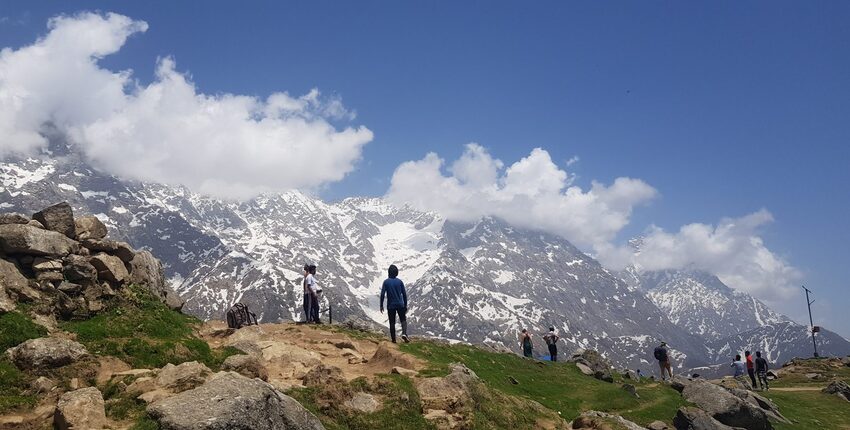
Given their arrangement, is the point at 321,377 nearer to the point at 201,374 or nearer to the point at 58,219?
the point at 201,374

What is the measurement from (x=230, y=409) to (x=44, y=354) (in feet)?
28.7

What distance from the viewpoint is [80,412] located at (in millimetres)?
14391

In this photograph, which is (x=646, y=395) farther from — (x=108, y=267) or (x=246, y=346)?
(x=108, y=267)

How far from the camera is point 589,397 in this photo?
3372 cm

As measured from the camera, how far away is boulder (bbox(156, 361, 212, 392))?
16375 mm

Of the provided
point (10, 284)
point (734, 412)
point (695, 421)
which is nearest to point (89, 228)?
point (10, 284)

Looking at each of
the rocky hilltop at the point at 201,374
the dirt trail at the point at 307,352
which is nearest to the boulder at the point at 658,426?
the rocky hilltop at the point at 201,374

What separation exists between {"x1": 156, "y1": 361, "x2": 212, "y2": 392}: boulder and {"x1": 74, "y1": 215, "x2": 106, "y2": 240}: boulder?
47.3 ft

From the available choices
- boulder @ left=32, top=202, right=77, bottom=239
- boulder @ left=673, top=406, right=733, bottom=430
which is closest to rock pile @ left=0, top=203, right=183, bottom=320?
boulder @ left=32, top=202, right=77, bottom=239

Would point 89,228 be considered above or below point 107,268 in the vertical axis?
above

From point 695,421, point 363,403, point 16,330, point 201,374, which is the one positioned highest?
point 16,330

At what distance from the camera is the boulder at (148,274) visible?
28578mm

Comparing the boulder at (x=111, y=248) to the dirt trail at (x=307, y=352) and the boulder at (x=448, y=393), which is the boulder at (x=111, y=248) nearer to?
the dirt trail at (x=307, y=352)

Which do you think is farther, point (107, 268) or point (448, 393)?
point (107, 268)
